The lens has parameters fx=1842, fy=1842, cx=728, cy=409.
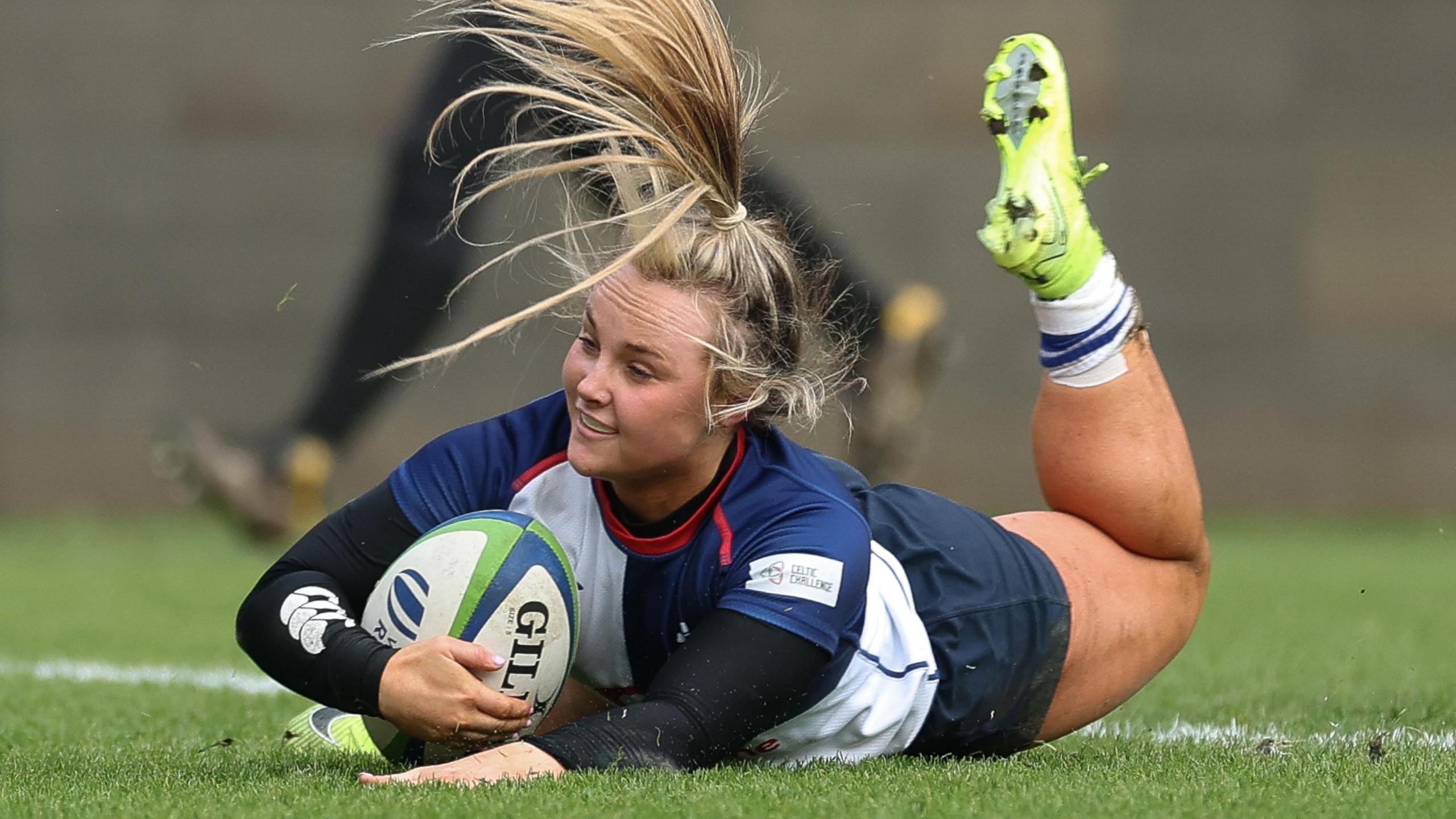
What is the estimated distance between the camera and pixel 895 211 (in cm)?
901

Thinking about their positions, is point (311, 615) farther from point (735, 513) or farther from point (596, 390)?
point (735, 513)

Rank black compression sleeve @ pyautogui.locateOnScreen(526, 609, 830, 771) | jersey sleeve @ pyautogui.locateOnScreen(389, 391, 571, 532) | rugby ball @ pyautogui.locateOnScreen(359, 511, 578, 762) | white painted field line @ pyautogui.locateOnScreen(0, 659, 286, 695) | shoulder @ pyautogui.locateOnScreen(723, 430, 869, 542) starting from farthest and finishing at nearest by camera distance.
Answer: white painted field line @ pyautogui.locateOnScreen(0, 659, 286, 695), jersey sleeve @ pyautogui.locateOnScreen(389, 391, 571, 532), shoulder @ pyautogui.locateOnScreen(723, 430, 869, 542), rugby ball @ pyautogui.locateOnScreen(359, 511, 578, 762), black compression sleeve @ pyautogui.locateOnScreen(526, 609, 830, 771)

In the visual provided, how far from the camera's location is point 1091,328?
324 cm

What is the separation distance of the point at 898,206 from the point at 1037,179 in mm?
5824

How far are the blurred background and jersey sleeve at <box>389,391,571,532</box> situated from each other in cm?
582

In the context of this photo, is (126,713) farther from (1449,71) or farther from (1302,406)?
(1449,71)

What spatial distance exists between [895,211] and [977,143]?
53cm


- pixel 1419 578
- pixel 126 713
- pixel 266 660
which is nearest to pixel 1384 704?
pixel 266 660

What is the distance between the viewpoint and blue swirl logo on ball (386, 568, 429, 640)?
2711 millimetres

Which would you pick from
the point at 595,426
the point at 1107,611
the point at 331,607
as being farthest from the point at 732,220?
the point at 1107,611

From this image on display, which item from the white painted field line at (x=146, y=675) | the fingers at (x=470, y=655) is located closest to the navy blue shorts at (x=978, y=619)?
the fingers at (x=470, y=655)

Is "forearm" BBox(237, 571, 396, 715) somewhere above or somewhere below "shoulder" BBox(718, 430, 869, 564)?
below

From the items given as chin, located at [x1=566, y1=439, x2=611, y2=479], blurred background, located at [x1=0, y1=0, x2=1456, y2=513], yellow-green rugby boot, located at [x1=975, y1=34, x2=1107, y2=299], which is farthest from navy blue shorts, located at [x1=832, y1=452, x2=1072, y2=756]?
blurred background, located at [x1=0, y1=0, x2=1456, y2=513]

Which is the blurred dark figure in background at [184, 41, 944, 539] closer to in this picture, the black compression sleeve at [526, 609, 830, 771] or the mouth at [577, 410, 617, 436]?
the mouth at [577, 410, 617, 436]
